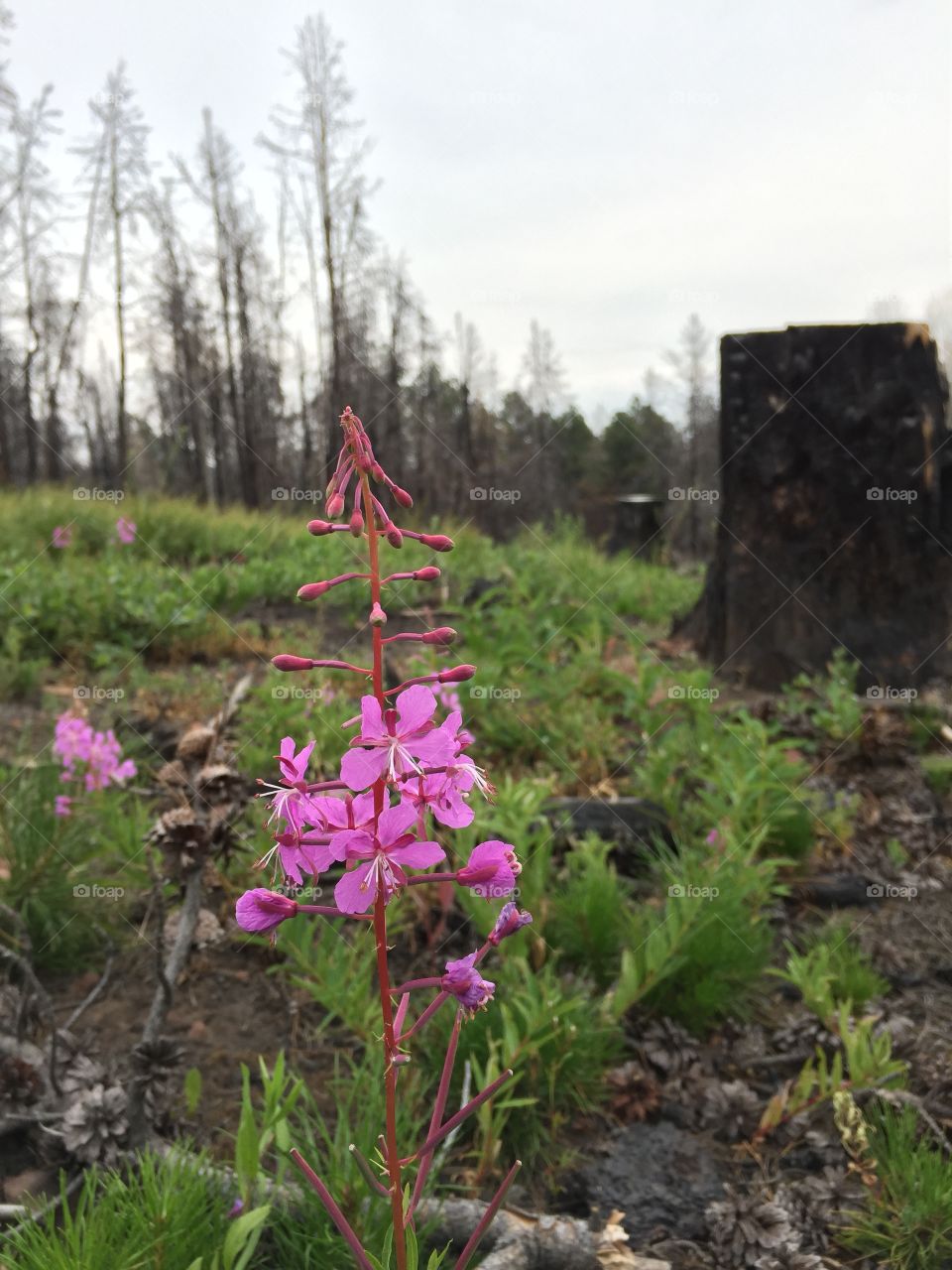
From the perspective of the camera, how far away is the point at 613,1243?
1850 millimetres

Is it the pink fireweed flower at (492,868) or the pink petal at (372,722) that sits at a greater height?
the pink petal at (372,722)

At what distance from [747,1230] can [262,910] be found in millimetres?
1479

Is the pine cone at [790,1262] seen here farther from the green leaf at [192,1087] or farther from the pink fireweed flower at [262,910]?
the pink fireweed flower at [262,910]

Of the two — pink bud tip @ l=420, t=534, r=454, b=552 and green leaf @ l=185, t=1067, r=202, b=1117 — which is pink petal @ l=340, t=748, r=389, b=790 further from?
green leaf @ l=185, t=1067, r=202, b=1117

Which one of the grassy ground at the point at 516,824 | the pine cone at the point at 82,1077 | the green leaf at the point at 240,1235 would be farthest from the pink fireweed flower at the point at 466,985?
the pine cone at the point at 82,1077

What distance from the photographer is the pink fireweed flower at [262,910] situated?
104cm

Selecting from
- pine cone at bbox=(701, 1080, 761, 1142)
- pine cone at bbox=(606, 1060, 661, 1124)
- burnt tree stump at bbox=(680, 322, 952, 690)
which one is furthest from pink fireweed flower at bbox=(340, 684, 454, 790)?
burnt tree stump at bbox=(680, 322, 952, 690)

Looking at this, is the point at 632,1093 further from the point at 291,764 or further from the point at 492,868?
the point at 291,764

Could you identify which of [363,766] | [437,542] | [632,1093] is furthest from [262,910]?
[632,1093]

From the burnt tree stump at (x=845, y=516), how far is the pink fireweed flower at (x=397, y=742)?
4.90 meters

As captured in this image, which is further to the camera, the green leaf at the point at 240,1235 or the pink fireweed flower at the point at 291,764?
the green leaf at the point at 240,1235

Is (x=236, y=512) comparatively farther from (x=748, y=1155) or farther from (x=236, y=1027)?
(x=748, y=1155)

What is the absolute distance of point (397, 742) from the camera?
0.99m

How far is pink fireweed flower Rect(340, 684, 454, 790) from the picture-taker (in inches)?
38.4
